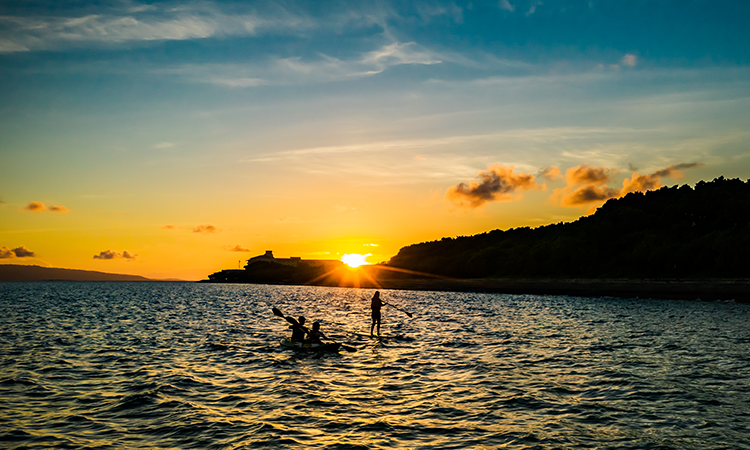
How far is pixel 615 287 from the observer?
109938mm

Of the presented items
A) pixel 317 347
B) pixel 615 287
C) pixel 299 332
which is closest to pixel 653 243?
pixel 615 287

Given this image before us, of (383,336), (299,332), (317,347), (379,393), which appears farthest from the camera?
(383,336)

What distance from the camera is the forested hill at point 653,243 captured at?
341ft

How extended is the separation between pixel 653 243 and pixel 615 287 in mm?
18809

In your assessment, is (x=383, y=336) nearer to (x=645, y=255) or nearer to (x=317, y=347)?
(x=317, y=347)

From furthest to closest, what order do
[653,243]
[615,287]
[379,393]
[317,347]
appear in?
1. [653,243]
2. [615,287]
3. [317,347]
4. [379,393]

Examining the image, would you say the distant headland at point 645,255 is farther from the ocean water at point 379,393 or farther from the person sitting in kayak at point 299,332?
the person sitting in kayak at point 299,332

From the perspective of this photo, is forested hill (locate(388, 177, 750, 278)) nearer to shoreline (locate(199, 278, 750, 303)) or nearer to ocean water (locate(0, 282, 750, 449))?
shoreline (locate(199, 278, 750, 303))

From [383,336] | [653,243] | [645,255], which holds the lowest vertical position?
[383,336]

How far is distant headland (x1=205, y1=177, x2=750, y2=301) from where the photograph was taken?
3804 inches

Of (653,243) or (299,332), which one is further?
(653,243)

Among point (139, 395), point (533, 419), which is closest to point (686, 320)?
point (533, 419)

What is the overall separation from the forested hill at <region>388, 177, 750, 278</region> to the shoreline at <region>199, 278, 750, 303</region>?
9.48 m

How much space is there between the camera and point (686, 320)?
160 feet
